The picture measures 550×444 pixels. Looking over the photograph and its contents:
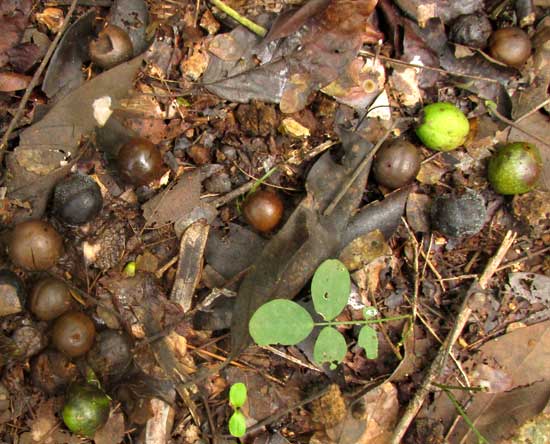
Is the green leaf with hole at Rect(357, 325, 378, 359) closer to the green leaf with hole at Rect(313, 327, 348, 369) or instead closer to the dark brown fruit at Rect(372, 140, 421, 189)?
the green leaf with hole at Rect(313, 327, 348, 369)

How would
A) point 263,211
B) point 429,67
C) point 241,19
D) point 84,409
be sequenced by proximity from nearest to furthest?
point 84,409 < point 263,211 < point 241,19 < point 429,67

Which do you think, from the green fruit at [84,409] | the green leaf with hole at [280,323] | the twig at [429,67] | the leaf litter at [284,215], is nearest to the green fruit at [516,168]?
the leaf litter at [284,215]

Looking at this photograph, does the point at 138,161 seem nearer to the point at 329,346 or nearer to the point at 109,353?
the point at 109,353

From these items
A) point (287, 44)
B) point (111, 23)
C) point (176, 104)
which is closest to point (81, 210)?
point (176, 104)

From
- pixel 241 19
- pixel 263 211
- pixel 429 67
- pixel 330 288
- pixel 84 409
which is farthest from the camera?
pixel 429 67

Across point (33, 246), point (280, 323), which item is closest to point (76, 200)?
point (33, 246)

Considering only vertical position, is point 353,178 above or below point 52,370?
above
